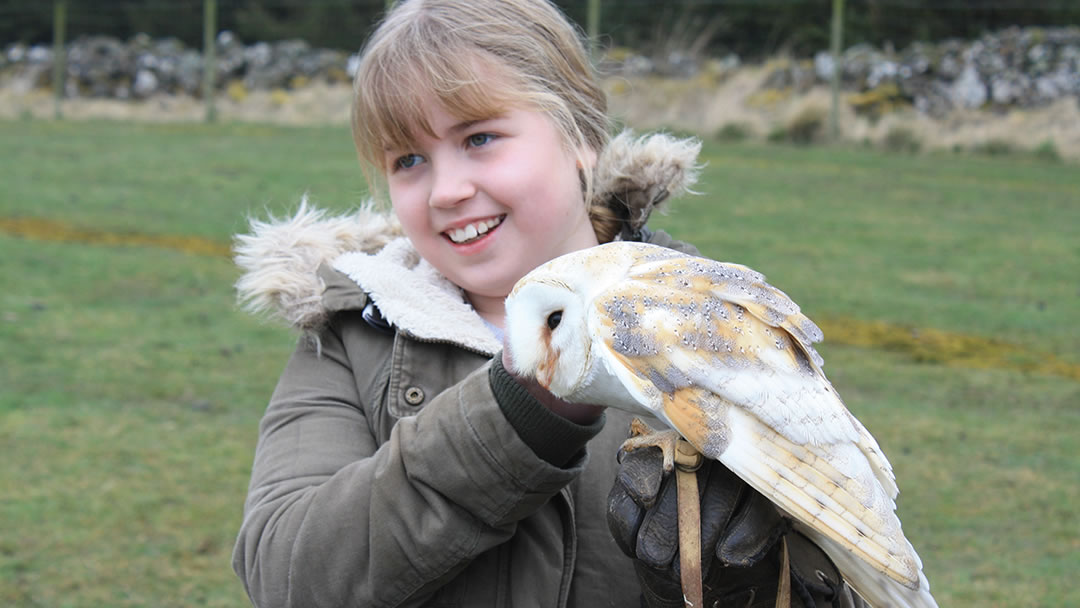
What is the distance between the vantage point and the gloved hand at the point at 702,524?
1300mm

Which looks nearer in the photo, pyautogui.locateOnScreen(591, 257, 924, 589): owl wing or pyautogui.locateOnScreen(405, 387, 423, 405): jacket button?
pyautogui.locateOnScreen(591, 257, 924, 589): owl wing

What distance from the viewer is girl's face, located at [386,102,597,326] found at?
1.56 metres

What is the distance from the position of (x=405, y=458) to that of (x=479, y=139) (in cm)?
47

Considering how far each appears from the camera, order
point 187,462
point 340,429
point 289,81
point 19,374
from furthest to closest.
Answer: point 289,81 → point 19,374 → point 187,462 → point 340,429

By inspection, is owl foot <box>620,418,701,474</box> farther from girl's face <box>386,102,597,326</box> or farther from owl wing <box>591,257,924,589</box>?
girl's face <box>386,102,597,326</box>

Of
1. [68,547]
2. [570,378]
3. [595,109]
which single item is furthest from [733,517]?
[68,547]

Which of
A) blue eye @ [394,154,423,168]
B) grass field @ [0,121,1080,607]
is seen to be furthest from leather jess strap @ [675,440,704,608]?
grass field @ [0,121,1080,607]

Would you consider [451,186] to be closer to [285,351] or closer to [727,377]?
[727,377]

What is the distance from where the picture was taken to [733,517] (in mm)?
1326

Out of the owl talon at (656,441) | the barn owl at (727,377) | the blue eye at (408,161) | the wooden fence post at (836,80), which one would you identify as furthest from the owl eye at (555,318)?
the wooden fence post at (836,80)

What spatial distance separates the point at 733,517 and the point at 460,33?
2.46 ft

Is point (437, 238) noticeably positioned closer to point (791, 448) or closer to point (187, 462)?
point (791, 448)

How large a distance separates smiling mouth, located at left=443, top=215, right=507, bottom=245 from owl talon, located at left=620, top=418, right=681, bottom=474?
37 centimetres

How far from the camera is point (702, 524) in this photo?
1.31 meters
